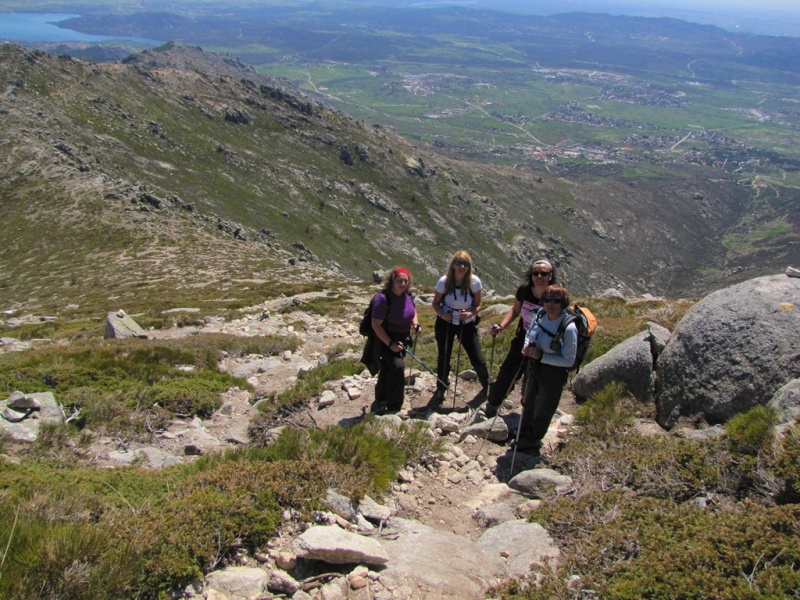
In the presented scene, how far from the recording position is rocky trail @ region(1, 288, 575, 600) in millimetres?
4574

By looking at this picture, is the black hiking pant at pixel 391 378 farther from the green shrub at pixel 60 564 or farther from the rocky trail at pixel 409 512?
the green shrub at pixel 60 564

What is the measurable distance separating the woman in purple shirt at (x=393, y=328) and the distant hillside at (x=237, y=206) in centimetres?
2186

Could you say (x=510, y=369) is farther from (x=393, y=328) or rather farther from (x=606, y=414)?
(x=393, y=328)

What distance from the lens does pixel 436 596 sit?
4.50 m

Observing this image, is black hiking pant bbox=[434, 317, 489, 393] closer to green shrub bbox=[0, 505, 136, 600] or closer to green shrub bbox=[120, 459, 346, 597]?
green shrub bbox=[120, 459, 346, 597]

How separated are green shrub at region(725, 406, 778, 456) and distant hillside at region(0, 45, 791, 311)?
88.5 feet

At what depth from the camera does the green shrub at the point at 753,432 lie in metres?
5.88

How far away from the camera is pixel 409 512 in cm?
638

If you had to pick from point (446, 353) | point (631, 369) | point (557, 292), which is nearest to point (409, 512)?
Result: point (557, 292)

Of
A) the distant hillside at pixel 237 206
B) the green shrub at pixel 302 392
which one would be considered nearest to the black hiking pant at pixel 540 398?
the green shrub at pixel 302 392

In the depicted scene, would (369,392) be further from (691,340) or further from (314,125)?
(314,125)

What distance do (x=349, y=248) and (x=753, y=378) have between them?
10620 centimetres

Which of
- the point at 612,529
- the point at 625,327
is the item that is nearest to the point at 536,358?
the point at 612,529

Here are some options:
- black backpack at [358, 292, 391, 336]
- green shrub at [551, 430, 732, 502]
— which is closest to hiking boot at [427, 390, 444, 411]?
black backpack at [358, 292, 391, 336]
